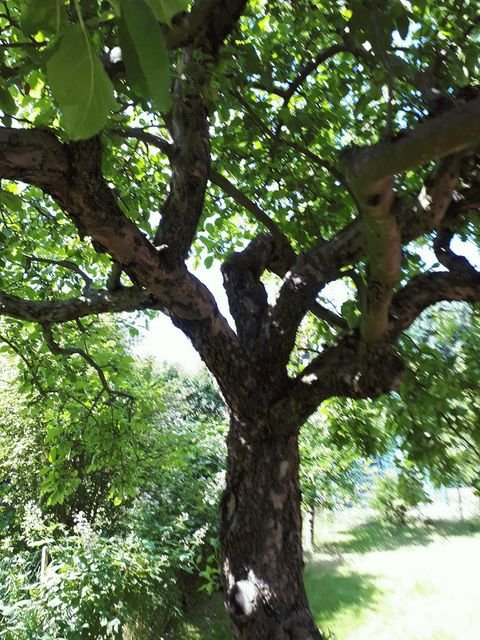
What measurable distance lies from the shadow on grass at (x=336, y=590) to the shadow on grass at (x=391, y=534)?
710mm

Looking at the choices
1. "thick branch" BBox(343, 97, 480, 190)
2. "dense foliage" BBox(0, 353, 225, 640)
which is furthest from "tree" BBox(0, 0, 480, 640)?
"dense foliage" BBox(0, 353, 225, 640)

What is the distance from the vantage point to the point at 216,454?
27.0 feet

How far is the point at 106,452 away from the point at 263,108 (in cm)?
288

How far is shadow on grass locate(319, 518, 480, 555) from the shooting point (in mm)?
7980

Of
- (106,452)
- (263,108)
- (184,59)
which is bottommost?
(106,452)

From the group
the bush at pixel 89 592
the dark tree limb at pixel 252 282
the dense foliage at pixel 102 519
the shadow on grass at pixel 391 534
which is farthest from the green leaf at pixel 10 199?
the shadow on grass at pixel 391 534

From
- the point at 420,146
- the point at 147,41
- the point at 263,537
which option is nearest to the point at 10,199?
the point at 420,146

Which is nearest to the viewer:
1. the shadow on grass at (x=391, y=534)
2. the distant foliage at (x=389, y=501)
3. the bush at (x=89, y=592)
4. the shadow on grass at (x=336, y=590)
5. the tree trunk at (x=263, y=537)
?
the tree trunk at (x=263, y=537)

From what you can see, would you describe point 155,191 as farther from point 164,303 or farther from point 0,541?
point 0,541

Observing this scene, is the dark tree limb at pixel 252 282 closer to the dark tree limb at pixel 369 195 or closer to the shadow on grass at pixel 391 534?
the dark tree limb at pixel 369 195

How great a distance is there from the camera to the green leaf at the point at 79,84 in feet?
1.46

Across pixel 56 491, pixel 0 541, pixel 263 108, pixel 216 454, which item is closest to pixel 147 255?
pixel 263 108

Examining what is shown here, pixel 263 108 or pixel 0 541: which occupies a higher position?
pixel 263 108

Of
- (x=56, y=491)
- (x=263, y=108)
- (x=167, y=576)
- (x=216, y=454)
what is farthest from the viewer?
(x=216, y=454)
